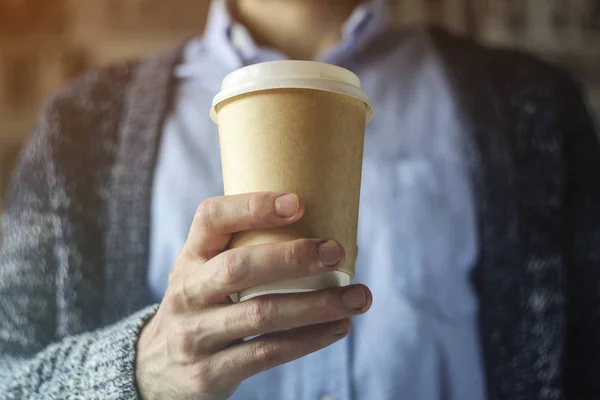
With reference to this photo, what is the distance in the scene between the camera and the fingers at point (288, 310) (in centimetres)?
28

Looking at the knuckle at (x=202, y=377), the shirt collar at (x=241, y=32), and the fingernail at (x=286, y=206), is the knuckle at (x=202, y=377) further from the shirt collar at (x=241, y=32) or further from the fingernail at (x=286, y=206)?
the shirt collar at (x=241, y=32)

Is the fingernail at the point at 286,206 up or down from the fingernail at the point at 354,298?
up

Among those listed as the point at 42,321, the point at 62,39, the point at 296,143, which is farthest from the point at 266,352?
the point at 62,39

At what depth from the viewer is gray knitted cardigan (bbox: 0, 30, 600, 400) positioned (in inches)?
16.0

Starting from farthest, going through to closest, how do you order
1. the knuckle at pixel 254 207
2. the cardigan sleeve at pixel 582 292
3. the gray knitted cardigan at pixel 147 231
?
the cardigan sleeve at pixel 582 292
the gray knitted cardigan at pixel 147 231
the knuckle at pixel 254 207

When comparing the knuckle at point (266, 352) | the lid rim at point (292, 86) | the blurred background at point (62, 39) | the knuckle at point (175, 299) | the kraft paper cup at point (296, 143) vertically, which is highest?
the blurred background at point (62, 39)

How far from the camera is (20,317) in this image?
1.41 ft

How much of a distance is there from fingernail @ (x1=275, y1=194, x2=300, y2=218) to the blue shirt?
0.50 ft

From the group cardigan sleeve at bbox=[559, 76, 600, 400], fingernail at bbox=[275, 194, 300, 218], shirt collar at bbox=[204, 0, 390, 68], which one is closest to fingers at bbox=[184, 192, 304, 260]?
fingernail at bbox=[275, 194, 300, 218]

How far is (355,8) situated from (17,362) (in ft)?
1.32

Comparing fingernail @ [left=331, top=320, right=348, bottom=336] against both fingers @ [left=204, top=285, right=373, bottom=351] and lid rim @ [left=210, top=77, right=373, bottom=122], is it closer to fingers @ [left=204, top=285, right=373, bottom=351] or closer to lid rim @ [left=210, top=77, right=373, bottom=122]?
fingers @ [left=204, top=285, right=373, bottom=351]

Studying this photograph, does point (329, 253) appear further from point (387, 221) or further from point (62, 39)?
point (62, 39)

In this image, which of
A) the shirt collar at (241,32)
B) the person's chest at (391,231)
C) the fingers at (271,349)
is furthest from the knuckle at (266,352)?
the shirt collar at (241,32)

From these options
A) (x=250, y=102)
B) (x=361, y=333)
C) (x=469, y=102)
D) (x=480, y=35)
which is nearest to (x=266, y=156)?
(x=250, y=102)
